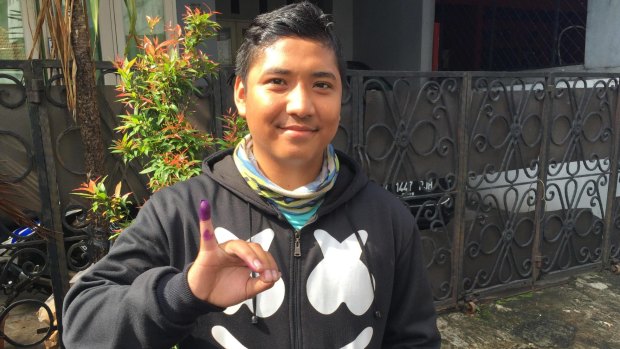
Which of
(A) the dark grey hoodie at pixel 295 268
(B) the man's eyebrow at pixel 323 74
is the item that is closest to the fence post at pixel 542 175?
(A) the dark grey hoodie at pixel 295 268

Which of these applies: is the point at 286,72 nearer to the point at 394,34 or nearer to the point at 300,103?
the point at 300,103

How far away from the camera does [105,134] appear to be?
8.63ft

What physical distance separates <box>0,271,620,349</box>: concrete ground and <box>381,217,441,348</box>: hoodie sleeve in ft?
7.01

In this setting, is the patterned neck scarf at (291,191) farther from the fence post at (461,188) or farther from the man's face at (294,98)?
the fence post at (461,188)

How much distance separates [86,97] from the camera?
2406 millimetres

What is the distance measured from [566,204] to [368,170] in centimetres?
229

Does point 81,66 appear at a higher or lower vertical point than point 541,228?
higher

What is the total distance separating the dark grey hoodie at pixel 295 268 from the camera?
1.24 meters

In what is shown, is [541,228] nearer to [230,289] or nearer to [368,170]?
[368,170]

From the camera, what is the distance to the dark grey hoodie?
1.24 meters

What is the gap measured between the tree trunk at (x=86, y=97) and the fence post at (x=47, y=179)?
0.24 meters

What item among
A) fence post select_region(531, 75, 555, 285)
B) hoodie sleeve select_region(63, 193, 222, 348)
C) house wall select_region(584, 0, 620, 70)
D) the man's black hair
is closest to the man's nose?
the man's black hair

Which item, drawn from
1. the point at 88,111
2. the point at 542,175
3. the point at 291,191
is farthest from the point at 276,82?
the point at 542,175

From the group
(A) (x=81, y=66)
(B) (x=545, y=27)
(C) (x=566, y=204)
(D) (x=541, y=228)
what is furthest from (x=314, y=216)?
(B) (x=545, y=27)
